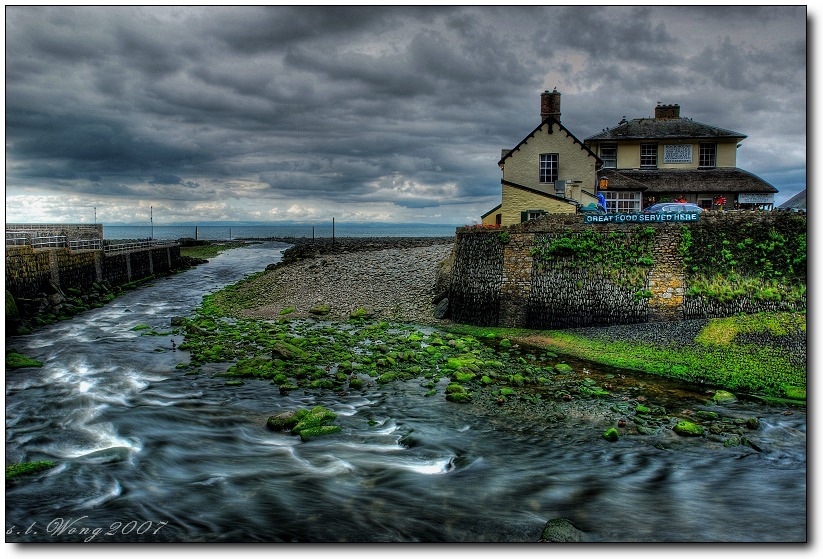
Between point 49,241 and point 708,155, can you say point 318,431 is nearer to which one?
point 49,241

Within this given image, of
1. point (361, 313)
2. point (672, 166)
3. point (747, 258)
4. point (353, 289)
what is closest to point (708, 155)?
point (672, 166)

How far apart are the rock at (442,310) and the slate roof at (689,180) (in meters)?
12.9

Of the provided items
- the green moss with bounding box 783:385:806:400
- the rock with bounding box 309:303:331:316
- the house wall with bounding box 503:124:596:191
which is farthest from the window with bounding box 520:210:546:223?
the green moss with bounding box 783:385:806:400

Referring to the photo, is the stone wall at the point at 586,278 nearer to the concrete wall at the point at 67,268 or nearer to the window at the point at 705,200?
the window at the point at 705,200

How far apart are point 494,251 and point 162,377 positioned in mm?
15367

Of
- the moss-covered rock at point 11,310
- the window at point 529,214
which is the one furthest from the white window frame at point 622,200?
the moss-covered rock at point 11,310

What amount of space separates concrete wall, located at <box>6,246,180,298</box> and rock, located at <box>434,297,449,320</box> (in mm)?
20734

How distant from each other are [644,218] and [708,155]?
17.1 metres

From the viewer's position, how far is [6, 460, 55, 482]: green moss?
32.3 feet

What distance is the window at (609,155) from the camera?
120ft

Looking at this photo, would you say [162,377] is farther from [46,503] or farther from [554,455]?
[554,455]

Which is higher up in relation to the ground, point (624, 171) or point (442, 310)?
point (624, 171)

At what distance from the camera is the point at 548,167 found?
31.5 m

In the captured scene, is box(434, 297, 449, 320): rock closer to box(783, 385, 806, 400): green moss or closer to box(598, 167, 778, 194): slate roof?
box(598, 167, 778, 194): slate roof
